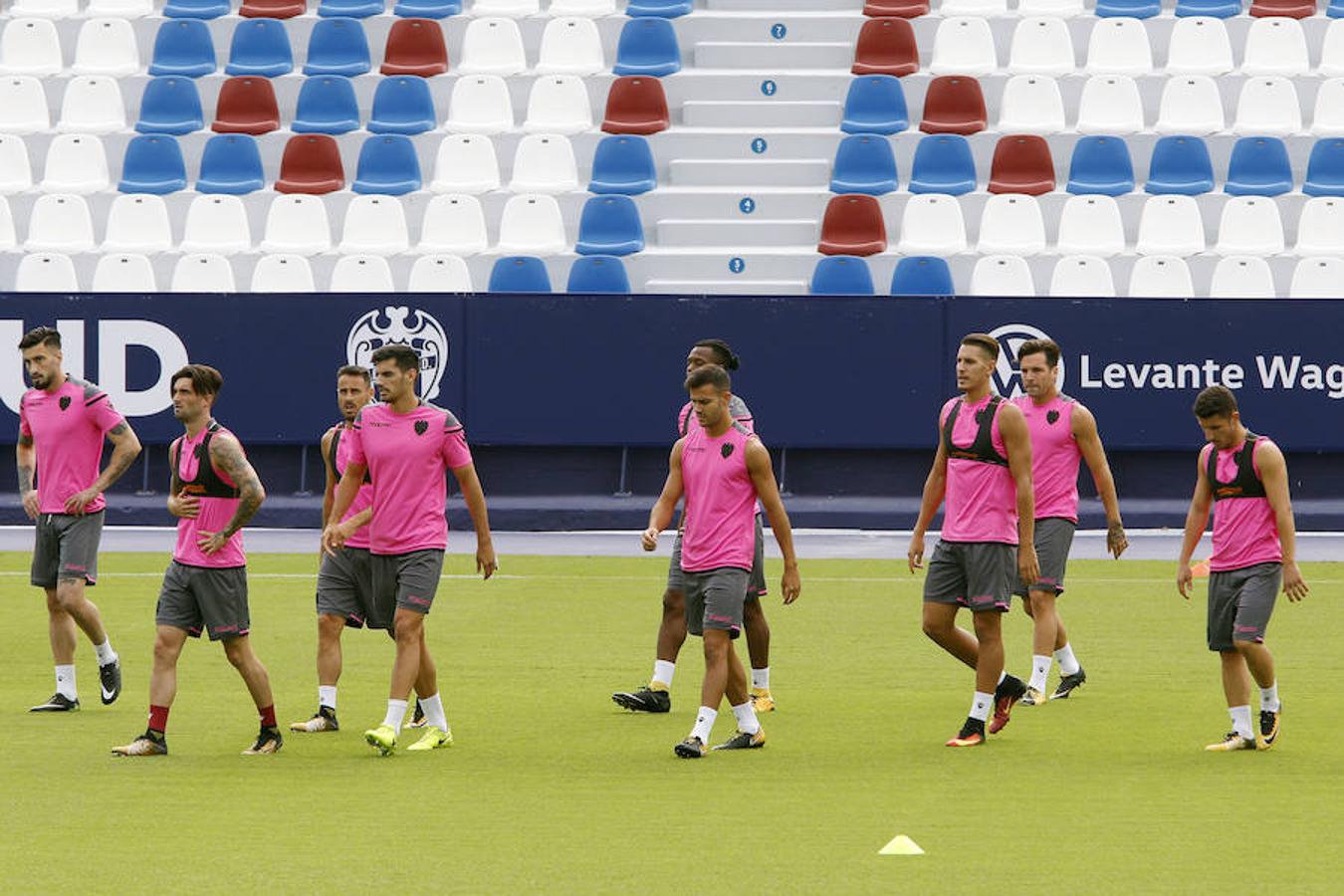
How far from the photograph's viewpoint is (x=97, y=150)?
2644 centimetres

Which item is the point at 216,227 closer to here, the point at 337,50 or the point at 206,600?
the point at 337,50

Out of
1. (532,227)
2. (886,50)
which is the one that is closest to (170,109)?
(532,227)

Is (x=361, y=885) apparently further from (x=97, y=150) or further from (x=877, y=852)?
(x=97, y=150)

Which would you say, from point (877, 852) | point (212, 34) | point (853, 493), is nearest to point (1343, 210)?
point (853, 493)

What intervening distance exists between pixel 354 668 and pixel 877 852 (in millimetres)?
6244

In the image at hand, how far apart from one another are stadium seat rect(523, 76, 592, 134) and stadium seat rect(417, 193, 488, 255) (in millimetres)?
1753

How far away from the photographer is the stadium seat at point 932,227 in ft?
81.0

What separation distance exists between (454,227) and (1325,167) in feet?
36.2

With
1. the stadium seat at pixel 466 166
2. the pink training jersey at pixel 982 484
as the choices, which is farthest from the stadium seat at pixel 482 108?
the pink training jersey at pixel 982 484

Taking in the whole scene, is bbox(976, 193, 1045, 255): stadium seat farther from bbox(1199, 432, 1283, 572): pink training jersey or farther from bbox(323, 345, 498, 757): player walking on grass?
bbox(323, 345, 498, 757): player walking on grass

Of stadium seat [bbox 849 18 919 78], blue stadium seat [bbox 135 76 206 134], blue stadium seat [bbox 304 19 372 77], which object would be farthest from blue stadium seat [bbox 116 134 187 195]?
stadium seat [bbox 849 18 919 78]

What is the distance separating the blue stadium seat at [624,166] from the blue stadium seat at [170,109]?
18.1ft

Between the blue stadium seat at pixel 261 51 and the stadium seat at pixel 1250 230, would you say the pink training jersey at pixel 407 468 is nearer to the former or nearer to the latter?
the stadium seat at pixel 1250 230

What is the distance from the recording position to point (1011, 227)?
2489 cm
